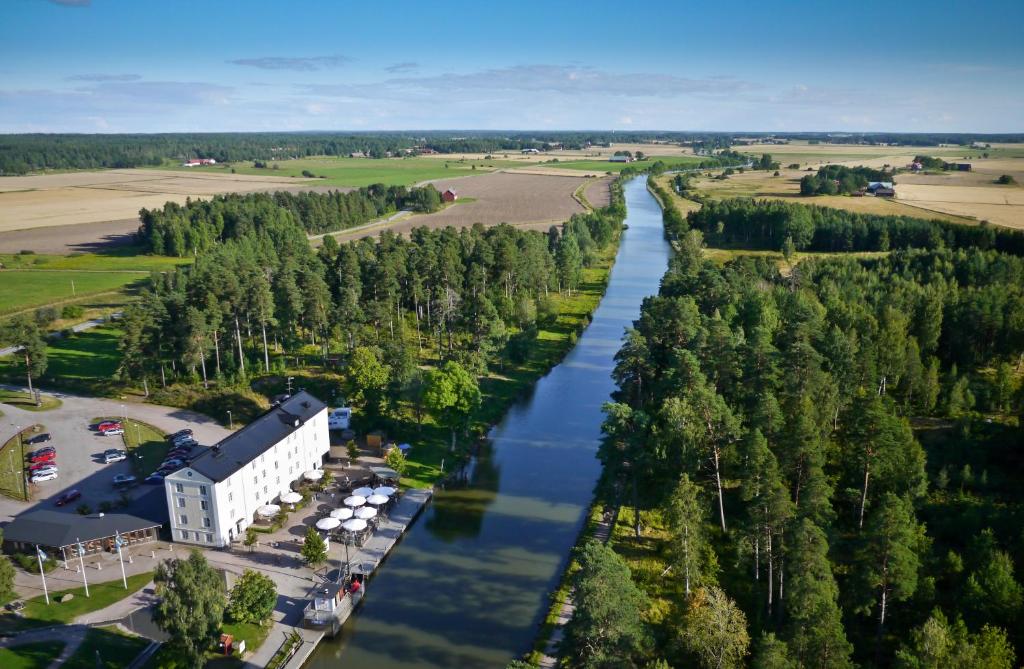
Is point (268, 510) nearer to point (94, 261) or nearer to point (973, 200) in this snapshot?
point (94, 261)

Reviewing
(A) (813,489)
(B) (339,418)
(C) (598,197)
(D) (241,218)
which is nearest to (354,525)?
(B) (339,418)

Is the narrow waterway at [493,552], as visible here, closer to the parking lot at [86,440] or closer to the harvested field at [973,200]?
the parking lot at [86,440]

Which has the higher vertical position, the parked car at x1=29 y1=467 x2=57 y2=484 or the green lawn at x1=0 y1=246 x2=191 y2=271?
the green lawn at x1=0 y1=246 x2=191 y2=271

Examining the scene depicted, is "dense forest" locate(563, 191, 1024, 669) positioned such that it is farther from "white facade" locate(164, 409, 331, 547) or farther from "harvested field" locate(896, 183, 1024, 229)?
"harvested field" locate(896, 183, 1024, 229)

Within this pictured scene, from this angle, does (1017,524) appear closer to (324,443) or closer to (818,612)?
(818,612)

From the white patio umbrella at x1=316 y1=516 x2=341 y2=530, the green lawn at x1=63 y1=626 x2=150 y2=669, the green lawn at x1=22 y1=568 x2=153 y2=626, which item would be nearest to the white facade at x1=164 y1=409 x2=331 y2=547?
the green lawn at x1=22 y1=568 x2=153 y2=626

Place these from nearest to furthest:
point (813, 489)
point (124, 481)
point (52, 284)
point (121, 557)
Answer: point (813, 489), point (121, 557), point (124, 481), point (52, 284)
